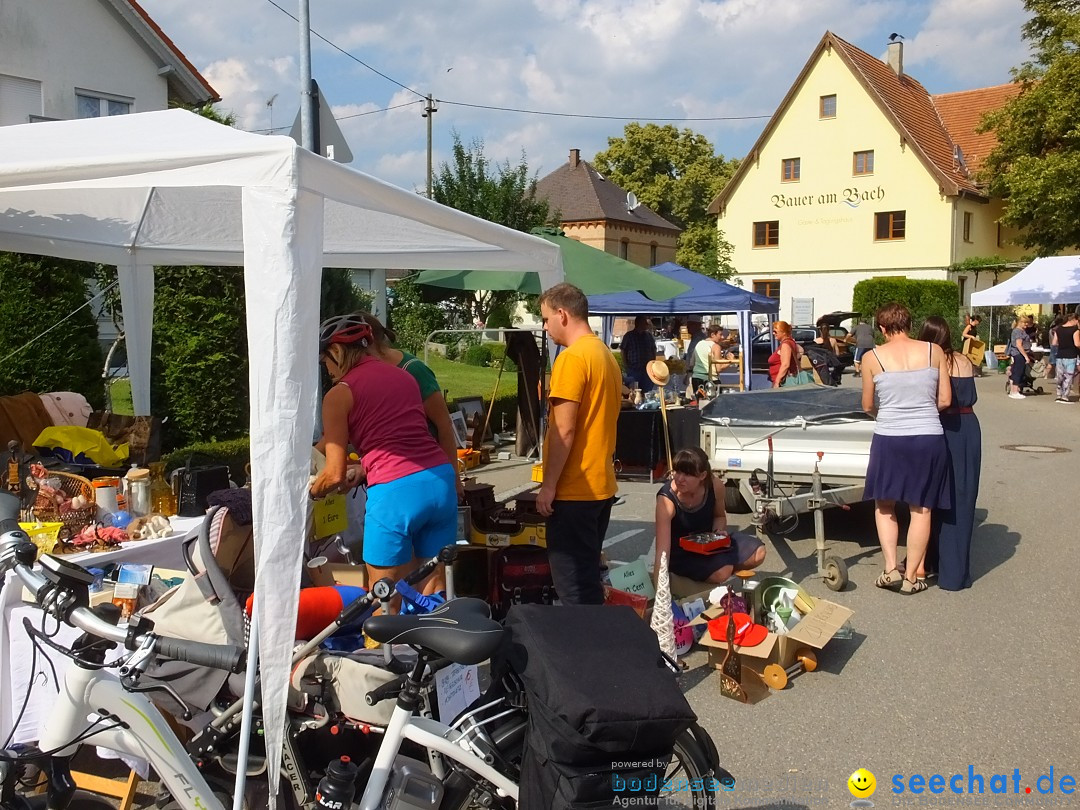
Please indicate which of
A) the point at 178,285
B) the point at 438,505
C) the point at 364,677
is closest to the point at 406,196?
the point at 438,505

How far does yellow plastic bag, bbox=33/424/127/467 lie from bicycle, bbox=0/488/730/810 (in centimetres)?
301

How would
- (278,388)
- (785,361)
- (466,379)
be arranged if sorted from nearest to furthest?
1. (278,388)
2. (785,361)
3. (466,379)

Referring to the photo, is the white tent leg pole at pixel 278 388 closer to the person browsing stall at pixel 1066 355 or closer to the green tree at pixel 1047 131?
the person browsing stall at pixel 1066 355

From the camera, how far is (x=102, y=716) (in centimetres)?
272

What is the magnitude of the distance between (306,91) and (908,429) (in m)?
5.04

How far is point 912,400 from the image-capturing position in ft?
19.8

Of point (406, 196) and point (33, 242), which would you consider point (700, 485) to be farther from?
point (33, 242)

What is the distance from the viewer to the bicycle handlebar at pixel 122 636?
2.49 m

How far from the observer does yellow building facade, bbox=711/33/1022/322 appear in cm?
3631

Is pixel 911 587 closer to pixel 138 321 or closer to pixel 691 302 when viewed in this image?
pixel 138 321

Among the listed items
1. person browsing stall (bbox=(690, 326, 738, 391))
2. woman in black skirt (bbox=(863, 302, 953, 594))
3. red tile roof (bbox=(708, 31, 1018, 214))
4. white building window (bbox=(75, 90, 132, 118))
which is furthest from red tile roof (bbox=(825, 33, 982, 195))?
woman in black skirt (bbox=(863, 302, 953, 594))

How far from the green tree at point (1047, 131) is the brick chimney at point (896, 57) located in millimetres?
19115

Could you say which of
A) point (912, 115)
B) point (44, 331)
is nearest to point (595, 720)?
point (44, 331)

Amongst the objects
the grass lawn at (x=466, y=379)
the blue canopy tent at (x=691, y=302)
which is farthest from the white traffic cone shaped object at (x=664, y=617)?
the blue canopy tent at (x=691, y=302)
